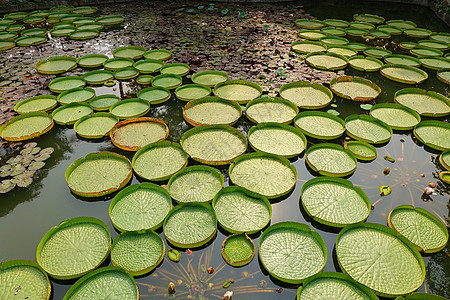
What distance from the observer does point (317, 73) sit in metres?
5.52

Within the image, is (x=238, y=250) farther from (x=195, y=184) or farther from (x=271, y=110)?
(x=271, y=110)

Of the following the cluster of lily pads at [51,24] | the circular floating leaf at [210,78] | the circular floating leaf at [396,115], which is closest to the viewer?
the circular floating leaf at [396,115]

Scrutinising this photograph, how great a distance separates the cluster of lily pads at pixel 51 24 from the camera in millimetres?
6812

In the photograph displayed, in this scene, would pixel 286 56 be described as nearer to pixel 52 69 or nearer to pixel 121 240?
pixel 52 69

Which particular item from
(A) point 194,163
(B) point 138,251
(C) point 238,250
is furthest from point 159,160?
(C) point 238,250

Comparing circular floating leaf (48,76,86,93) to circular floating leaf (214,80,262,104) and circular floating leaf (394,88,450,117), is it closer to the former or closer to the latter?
circular floating leaf (214,80,262,104)

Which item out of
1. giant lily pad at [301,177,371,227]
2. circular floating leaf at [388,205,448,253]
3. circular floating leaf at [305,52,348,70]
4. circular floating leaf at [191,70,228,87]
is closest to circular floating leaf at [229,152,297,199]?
giant lily pad at [301,177,371,227]

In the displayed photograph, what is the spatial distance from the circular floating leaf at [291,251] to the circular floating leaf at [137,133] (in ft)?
6.42

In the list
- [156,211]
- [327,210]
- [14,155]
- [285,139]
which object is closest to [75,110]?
[14,155]

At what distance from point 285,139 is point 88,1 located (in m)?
8.90

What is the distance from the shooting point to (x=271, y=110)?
438cm

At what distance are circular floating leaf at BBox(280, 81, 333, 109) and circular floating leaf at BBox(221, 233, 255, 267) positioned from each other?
2550 millimetres

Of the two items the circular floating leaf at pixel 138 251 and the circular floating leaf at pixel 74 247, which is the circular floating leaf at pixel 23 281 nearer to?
the circular floating leaf at pixel 74 247

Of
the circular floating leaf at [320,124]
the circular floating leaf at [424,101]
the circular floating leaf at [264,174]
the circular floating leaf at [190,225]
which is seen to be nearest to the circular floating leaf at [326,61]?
the circular floating leaf at [424,101]
